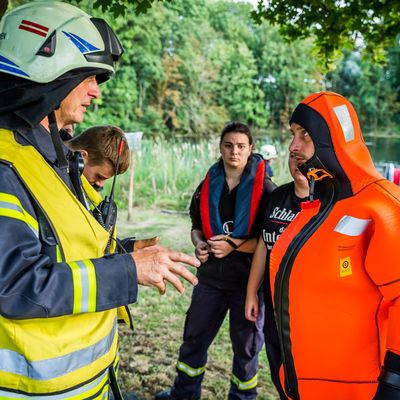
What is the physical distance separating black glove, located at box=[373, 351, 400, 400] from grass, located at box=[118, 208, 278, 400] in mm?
2270

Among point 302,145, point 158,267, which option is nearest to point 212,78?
point 302,145

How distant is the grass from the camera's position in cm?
374

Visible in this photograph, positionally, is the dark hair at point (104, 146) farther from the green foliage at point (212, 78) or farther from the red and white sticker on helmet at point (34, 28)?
the green foliage at point (212, 78)

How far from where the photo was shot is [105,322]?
163 cm

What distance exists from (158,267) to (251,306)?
1.67m

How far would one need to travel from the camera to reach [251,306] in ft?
10.0

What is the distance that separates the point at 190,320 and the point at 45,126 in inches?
84.0

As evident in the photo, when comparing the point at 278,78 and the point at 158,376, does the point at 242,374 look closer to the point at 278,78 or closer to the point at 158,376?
the point at 158,376

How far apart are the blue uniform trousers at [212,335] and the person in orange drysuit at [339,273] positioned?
135 centimetres

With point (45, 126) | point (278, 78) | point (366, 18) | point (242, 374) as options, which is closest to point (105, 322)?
point (45, 126)

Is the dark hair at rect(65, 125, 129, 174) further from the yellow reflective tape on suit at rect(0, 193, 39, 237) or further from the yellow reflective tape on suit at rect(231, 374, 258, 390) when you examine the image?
the yellow reflective tape on suit at rect(231, 374, 258, 390)

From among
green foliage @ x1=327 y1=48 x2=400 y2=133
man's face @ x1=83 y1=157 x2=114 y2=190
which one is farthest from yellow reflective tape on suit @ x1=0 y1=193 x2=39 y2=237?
green foliage @ x1=327 y1=48 x2=400 y2=133

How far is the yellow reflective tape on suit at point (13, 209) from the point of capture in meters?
1.34

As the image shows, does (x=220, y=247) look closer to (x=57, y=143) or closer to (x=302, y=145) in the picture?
(x=302, y=145)
